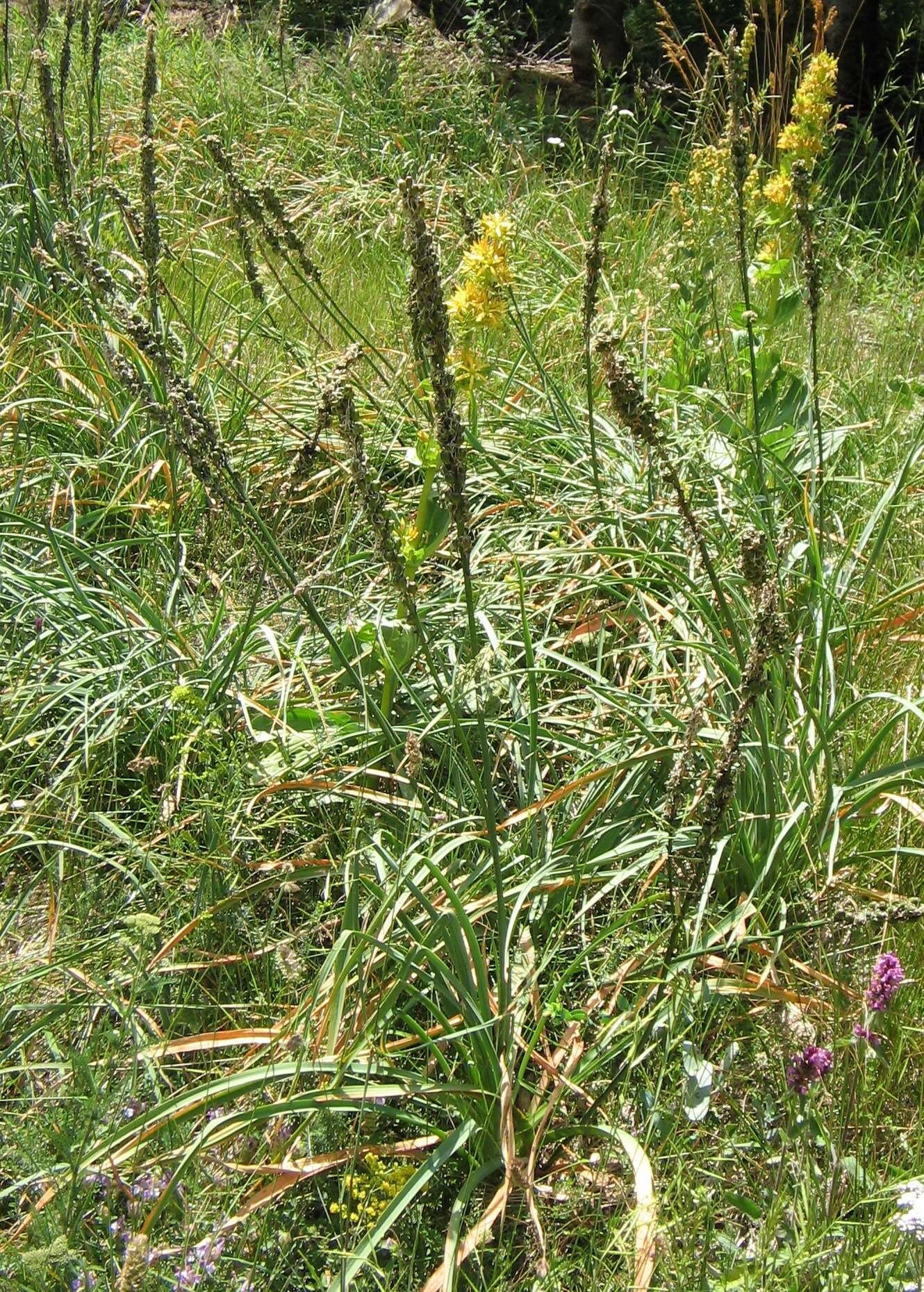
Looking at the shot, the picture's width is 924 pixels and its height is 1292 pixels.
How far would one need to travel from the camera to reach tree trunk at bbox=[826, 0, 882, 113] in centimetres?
723

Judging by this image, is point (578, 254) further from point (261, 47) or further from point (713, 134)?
point (261, 47)

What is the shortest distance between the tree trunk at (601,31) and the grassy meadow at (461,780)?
464 cm

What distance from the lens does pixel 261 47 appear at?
7719mm

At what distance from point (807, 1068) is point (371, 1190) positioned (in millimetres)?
653

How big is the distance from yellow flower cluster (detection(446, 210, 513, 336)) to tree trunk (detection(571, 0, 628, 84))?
622cm

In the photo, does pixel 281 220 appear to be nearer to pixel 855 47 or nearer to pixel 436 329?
pixel 436 329

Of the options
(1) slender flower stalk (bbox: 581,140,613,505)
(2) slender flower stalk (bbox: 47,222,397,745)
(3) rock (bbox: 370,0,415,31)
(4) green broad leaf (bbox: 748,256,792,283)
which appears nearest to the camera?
(2) slender flower stalk (bbox: 47,222,397,745)

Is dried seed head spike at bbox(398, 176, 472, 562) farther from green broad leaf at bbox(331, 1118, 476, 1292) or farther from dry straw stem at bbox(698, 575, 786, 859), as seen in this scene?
green broad leaf at bbox(331, 1118, 476, 1292)

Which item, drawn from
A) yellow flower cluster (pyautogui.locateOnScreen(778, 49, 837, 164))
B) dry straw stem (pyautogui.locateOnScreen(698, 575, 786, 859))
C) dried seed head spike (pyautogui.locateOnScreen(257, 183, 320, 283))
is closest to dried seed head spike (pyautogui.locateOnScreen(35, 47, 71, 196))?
dried seed head spike (pyautogui.locateOnScreen(257, 183, 320, 283))

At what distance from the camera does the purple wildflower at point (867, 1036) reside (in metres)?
1.72

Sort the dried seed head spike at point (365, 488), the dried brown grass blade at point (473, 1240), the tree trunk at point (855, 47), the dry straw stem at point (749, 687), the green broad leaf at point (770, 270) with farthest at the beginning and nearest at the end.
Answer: the tree trunk at point (855, 47) < the green broad leaf at point (770, 270) < the dried seed head spike at point (365, 488) < the dried brown grass blade at point (473, 1240) < the dry straw stem at point (749, 687)

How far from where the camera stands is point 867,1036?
5.66 ft

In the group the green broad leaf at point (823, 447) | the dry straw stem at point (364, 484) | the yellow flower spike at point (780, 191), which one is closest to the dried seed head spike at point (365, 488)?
the dry straw stem at point (364, 484)

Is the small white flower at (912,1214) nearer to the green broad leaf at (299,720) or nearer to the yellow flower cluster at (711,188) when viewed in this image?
the green broad leaf at (299,720)
